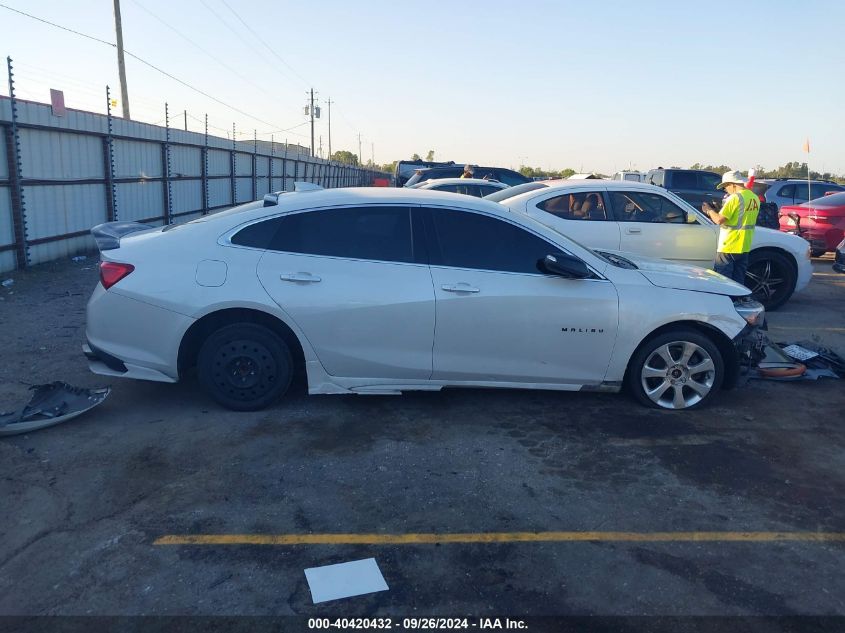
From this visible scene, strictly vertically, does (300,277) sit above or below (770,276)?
above

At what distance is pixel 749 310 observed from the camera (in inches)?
213

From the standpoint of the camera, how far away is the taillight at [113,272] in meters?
4.87

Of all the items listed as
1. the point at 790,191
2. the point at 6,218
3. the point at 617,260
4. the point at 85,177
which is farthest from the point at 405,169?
the point at 617,260

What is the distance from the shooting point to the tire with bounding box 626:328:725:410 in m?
5.24

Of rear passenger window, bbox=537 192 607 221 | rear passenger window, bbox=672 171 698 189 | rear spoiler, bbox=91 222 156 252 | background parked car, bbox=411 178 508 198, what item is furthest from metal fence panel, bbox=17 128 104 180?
rear passenger window, bbox=672 171 698 189

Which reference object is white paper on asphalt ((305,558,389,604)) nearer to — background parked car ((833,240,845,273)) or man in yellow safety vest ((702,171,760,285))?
man in yellow safety vest ((702,171,760,285))

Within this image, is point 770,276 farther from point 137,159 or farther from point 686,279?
point 137,159

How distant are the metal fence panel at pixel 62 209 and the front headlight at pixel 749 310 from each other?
9.67 metres

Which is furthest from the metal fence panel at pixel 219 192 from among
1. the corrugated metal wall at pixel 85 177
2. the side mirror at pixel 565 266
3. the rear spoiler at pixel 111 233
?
the side mirror at pixel 565 266

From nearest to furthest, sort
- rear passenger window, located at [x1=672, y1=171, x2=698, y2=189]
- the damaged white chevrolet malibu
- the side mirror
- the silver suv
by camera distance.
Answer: the damaged white chevrolet malibu → the side mirror → the silver suv → rear passenger window, located at [x1=672, y1=171, x2=698, y2=189]

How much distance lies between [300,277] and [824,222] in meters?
12.9

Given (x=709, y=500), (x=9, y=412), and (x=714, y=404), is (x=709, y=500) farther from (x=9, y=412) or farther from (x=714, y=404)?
(x=9, y=412)

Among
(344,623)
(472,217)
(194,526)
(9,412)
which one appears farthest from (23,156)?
(344,623)

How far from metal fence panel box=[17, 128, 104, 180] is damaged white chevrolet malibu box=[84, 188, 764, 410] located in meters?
6.15
